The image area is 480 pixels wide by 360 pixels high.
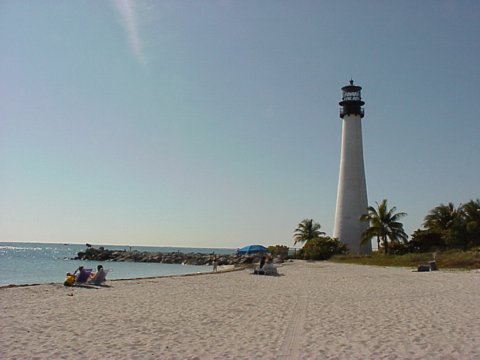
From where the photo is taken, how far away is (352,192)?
4416 centimetres

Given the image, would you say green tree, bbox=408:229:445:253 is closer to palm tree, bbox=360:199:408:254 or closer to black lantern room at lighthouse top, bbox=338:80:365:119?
palm tree, bbox=360:199:408:254

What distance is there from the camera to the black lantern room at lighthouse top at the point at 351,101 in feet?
151

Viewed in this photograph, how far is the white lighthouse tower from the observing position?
44.1 metres

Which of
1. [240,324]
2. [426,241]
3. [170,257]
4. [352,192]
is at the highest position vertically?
[352,192]

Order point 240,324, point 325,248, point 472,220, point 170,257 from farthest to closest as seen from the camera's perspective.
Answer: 1. point 170,257
2. point 325,248
3. point 472,220
4. point 240,324

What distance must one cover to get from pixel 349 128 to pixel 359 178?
533 centimetres

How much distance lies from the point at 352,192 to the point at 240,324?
36260 mm

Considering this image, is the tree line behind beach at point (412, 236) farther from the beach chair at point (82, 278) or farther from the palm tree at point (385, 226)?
the beach chair at point (82, 278)

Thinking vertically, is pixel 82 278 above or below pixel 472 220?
below

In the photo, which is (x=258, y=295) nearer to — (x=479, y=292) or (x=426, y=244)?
(x=479, y=292)

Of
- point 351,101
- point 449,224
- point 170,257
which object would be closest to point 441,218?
point 449,224

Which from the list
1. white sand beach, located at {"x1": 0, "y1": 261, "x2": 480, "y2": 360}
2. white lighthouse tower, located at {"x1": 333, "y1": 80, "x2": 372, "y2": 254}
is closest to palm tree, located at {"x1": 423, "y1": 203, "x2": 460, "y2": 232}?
white lighthouse tower, located at {"x1": 333, "y1": 80, "x2": 372, "y2": 254}

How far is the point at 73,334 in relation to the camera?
8477 millimetres

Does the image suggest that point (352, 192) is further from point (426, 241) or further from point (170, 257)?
point (170, 257)
